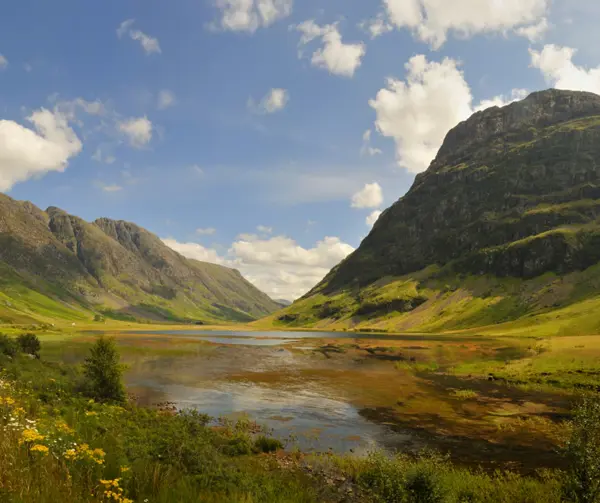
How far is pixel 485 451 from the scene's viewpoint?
26.1 m

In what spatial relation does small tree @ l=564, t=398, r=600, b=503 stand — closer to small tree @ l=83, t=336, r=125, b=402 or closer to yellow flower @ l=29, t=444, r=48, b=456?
yellow flower @ l=29, t=444, r=48, b=456

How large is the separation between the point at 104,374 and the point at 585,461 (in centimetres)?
3510

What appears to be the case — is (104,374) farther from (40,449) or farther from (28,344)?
(40,449)

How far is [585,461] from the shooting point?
13.5 metres

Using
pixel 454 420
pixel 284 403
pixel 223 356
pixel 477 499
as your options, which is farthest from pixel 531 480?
pixel 223 356

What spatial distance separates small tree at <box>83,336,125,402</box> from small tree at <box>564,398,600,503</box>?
108ft

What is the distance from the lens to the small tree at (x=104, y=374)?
33281 mm

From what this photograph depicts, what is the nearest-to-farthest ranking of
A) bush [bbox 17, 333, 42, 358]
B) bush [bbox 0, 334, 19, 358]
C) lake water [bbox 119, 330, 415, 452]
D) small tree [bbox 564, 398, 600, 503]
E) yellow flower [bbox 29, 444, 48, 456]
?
yellow flower [bbox 29, 444, 48, 456]
small tree [bbox 564, 398, 600, 503]
lake water [bbox 119, 330, 415, 452]
bush [bbox 0, 334, 19, 358]
bush [bbox 17, 333, 42, 358]

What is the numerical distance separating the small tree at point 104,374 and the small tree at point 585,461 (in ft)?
108

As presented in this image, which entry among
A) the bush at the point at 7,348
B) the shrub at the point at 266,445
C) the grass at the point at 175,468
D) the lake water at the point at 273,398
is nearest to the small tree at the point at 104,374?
the grass at the point at 175,468

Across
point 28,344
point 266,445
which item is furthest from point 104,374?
point 28,344

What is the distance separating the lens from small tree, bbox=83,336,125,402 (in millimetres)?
33281

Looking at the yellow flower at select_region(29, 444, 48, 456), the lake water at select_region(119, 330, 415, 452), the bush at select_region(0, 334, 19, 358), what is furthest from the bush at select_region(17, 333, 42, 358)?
the yellow flower at select_region(29, 444, 48, 456)

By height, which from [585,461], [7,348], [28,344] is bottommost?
[28,344]
